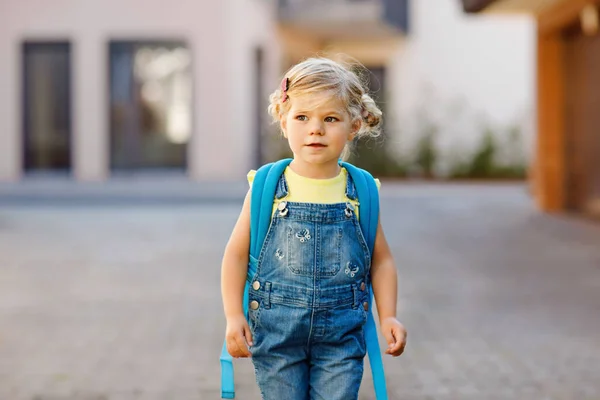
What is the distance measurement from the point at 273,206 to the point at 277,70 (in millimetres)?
21584

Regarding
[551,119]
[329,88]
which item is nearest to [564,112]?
[551,119]

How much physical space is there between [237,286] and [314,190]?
310 mm

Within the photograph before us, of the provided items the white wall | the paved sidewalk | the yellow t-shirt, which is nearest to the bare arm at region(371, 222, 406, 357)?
the yellow t-shirt

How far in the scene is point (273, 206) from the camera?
2.63m

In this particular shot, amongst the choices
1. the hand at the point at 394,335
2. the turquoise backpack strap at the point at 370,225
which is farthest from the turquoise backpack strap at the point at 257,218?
the hand at the point at 394,335

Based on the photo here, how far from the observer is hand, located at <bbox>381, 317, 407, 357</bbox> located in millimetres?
2584

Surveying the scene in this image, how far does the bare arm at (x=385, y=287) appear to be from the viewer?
262 centimetres

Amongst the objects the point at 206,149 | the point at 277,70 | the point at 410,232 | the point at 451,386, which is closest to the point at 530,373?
the point at 451,386

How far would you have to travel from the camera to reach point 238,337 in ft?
8.46

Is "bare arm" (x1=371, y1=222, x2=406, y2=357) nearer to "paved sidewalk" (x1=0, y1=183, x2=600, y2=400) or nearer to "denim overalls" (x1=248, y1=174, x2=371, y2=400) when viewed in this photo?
"denim overalls" (x1=248, y1=174, x2=371, y2=400)

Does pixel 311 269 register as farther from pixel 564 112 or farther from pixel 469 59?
pixel 469 59

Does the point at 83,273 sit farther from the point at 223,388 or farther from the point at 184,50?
the point at 184,50

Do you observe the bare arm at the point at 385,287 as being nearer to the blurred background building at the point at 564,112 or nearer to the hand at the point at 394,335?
the hand at the point at 394,335

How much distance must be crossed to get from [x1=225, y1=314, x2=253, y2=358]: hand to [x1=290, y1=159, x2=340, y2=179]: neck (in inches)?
15.5
